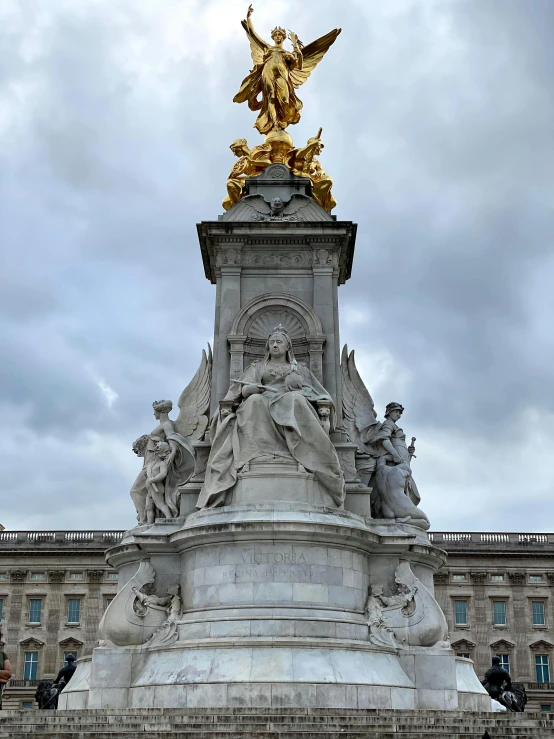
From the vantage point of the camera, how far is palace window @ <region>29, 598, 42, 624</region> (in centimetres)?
5819

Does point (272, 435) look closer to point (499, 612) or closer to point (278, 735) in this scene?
point (278, 735)

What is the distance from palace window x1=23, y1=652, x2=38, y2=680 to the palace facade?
2.3 inches

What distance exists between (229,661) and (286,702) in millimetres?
1480

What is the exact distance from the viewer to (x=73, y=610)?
58312 mm

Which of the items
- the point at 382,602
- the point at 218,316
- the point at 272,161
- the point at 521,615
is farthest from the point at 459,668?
the point at 521,615

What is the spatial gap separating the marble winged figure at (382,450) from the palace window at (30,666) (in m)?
38.0

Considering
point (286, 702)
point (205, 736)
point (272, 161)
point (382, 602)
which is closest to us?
point (205, 736)

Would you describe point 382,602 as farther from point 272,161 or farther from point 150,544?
point 272,161

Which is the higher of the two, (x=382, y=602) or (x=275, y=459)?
(x=275, y=459)

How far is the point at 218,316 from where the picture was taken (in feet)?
85.2

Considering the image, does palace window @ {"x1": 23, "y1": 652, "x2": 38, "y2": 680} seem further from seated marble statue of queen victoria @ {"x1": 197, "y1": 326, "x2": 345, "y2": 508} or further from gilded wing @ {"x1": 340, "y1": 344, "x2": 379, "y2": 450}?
seated marble statue of queen victoria @ {"x1": 197, "y1": 326, "x2": 345, "y2": 508}

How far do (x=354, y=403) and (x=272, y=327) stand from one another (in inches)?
119

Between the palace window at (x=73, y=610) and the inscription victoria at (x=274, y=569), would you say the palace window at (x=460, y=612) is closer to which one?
the palace window at (x=73, y=610)

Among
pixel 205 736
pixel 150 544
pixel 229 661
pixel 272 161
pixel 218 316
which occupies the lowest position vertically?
pixel 205 736
